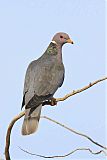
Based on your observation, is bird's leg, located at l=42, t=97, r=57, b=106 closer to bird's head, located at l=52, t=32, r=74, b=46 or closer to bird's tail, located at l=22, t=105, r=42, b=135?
bird's tail, located at l=22, t=105, r=42, b=135

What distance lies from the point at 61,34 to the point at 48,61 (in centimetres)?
23

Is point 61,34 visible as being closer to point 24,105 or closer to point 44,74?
point 44,74

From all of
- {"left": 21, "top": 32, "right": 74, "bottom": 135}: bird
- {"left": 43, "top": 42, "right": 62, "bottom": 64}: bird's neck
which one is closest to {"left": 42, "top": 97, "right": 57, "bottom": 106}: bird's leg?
{"left": 21, "top": 32, "right": 74, "bottom": 135}: bird

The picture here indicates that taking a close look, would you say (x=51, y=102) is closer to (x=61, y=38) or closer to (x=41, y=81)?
(x=41, y=81)

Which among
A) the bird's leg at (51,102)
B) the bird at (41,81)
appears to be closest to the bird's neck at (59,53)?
the bird at (41,81)

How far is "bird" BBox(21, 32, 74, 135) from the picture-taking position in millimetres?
2074

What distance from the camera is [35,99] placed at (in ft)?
6.91

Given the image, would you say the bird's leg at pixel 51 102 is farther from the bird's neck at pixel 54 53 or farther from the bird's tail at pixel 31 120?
the bird's neck at pixel 54 53

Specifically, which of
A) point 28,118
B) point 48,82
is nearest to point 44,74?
point 48,82

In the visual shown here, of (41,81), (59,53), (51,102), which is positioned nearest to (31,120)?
(51,102)

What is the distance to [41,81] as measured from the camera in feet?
7.54

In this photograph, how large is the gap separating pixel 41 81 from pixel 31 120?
12.7 inches

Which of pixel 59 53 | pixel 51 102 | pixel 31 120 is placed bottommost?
pixel 31 120

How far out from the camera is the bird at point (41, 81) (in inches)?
81.6
